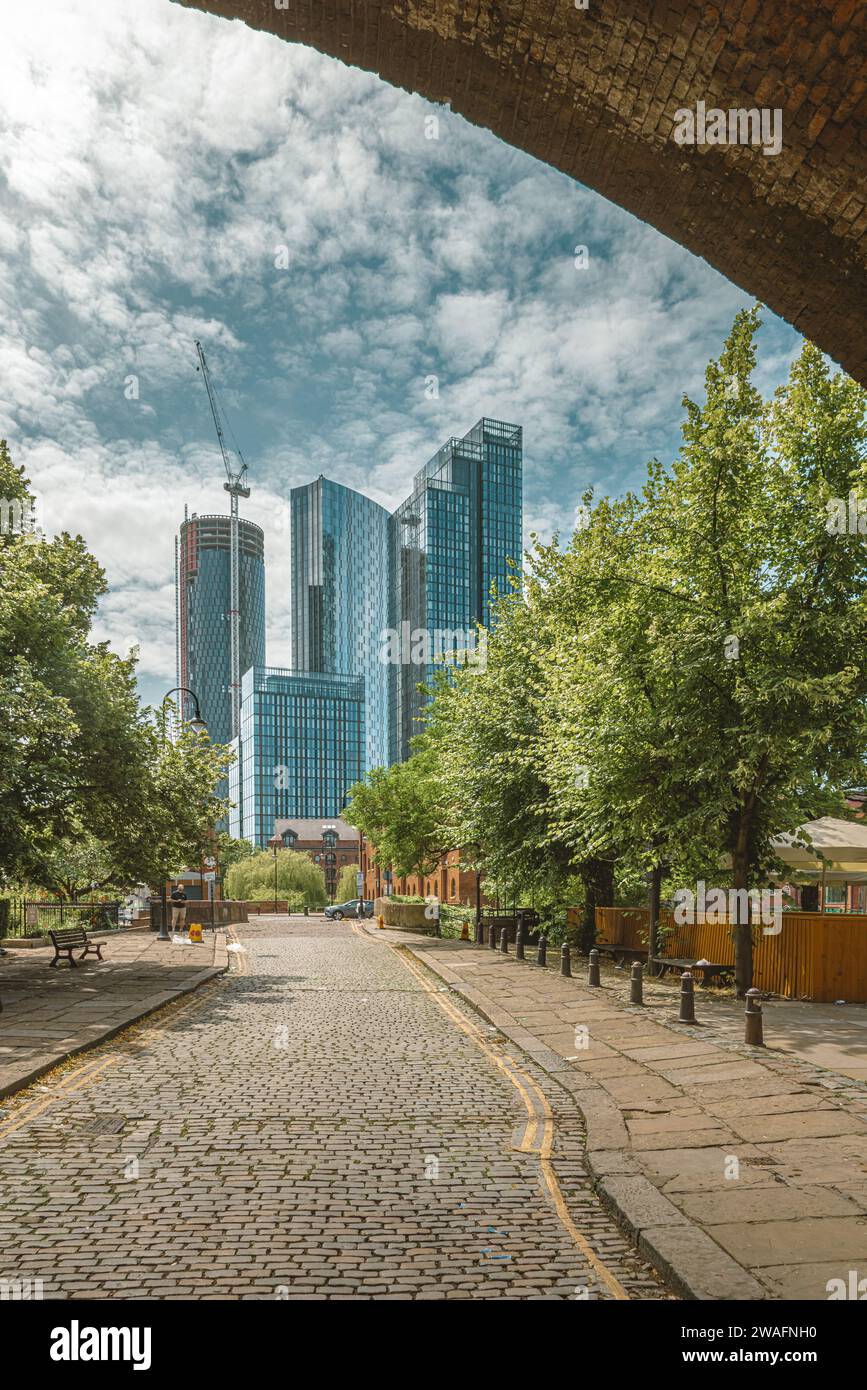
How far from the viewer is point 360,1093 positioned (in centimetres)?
867

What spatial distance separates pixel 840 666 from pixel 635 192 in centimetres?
999

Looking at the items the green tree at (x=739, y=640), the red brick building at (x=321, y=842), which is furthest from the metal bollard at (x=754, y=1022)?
the red brick building at (x=321, y=842)

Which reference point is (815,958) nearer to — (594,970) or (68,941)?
(594,970)

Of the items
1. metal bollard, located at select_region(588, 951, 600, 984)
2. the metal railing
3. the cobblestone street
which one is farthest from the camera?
the metal railing

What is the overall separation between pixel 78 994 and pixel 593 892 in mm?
13250

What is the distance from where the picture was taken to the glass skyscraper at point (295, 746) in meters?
173

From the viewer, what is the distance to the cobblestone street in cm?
461

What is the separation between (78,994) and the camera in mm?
15188

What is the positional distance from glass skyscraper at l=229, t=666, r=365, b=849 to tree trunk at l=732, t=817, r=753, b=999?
15766 centimetres

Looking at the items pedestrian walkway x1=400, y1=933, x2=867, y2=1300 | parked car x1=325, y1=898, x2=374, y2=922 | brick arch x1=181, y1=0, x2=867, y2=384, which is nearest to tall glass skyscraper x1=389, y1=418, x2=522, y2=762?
parked car x1=325, y1=898, x2=374, y2=922

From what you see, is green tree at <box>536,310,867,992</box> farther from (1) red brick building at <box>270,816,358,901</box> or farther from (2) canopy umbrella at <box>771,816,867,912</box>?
(1) red brick building at <box>270,816,358,901</box>

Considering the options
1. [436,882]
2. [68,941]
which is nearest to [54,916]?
[68,941]
